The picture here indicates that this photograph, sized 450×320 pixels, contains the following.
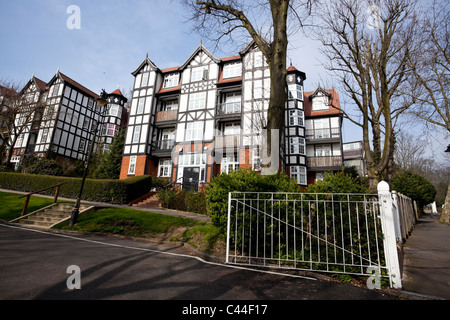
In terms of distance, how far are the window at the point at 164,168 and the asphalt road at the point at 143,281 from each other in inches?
768

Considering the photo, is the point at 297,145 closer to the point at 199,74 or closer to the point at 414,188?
the point at 414,188

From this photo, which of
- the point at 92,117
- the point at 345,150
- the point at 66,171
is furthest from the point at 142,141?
the point at 345,150

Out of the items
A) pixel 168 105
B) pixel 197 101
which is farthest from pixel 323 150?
pixel 168 105

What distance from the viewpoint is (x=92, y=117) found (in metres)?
35.0

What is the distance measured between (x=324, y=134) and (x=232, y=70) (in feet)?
42.3

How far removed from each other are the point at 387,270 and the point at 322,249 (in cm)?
119

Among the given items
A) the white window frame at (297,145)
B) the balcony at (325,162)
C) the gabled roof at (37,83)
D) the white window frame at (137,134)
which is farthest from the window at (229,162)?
the gabled roof at (37,83)

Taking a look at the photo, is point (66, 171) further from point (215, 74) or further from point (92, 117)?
point (215, 74)

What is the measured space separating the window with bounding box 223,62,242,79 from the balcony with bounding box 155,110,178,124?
22.5 ft

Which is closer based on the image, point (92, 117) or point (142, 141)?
point (142, 141)

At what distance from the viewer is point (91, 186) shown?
17094 mm

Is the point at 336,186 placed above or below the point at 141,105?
below

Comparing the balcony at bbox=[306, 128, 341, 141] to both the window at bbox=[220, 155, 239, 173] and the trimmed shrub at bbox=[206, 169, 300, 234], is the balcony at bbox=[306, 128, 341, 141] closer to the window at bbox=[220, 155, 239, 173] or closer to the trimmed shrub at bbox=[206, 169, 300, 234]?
the window at bbox=[220, 155, 239, 173]
